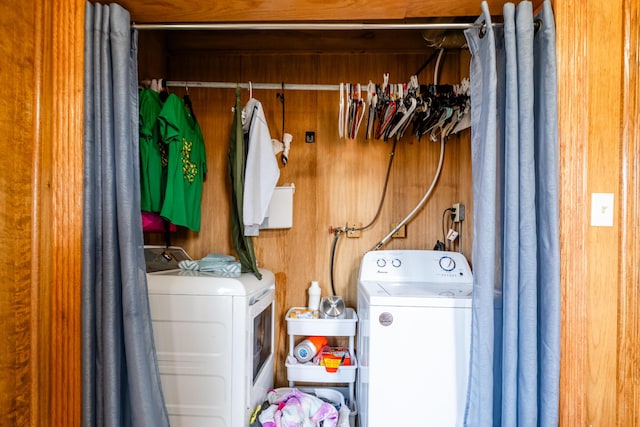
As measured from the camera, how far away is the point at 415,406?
52.9 inches

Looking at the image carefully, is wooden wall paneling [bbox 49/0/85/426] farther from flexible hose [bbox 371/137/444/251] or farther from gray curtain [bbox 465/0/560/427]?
flexible hose [bbox 371/137/444/251]

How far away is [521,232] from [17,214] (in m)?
1.47

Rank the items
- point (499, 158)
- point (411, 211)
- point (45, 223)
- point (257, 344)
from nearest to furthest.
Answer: point (45, 223) → point (499, 158) → point (257, 344) → point (411, 211)

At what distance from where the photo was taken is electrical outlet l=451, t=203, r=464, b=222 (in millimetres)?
2032

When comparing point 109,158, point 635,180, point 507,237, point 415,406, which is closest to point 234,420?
point 415,406

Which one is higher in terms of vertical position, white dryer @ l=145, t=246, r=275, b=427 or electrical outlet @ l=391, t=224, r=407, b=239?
electrical outlet @ l=391, t=224, r=407, b=239

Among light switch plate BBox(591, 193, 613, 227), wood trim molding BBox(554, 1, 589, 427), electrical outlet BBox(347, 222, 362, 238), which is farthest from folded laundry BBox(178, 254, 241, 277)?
light switch plate BBox(591, 193, 613, 227)

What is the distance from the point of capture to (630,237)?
3.18 feet

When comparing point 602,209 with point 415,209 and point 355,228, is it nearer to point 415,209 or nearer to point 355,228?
point 415,209

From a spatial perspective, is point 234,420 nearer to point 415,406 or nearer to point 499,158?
point 415,406

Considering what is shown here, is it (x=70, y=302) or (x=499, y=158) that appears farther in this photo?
(x=499, y=158)

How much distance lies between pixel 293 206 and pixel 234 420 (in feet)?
4.19

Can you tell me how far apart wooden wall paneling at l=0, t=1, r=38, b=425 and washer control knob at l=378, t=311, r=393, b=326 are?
3.82 feet

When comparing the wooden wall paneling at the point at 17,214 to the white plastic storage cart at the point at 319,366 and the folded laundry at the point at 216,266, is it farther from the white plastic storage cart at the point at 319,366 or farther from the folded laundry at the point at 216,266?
the white plastic storage cart at the point at 319,366
